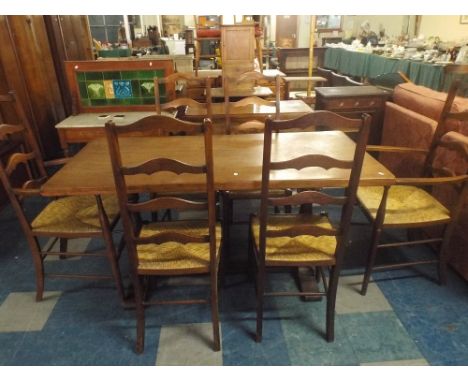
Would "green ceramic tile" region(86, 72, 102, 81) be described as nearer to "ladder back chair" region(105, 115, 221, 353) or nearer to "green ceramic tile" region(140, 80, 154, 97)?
"green ceramic tile" region(140, 80, 154, 97)

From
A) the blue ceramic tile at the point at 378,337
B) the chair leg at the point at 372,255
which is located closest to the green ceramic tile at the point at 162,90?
the chair leg at the point at 372,255

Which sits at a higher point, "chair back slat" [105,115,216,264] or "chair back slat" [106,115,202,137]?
"chair back slat" [106,115,202,137]

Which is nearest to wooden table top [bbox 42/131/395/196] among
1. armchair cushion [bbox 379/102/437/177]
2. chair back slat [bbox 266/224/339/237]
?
chair back slat [bbox 266/224/339/237]

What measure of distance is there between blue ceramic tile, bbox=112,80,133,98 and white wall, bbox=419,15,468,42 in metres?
5.79

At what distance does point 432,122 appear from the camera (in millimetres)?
2127

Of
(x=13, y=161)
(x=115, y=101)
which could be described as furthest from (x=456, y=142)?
(x=115, y=101)

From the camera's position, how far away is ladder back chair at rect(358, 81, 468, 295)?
171cm

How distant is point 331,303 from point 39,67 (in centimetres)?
344

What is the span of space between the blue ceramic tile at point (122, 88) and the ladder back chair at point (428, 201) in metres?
2.22

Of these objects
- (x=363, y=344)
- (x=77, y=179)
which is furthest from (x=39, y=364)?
(x=363, y=344)

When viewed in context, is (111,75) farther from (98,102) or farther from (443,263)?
Result: (443,263)

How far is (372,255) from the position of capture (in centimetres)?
179

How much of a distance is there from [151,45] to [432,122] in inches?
216

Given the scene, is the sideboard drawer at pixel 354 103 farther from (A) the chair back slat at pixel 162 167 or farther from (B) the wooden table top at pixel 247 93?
(A) the chair back slat at pixel 162 167
